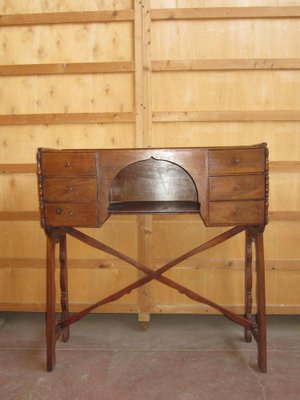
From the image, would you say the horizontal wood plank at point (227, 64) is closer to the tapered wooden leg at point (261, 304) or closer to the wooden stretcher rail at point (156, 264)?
the tapered wooden leg at point (261, 304)

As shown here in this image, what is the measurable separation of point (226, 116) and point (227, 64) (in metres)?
0.34

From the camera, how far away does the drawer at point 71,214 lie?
181cm

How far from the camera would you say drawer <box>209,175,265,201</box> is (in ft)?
5.83

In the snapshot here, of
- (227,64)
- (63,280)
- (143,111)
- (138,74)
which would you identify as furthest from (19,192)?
(227,64)

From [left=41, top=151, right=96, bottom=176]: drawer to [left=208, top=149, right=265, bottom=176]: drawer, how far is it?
0.59 meters

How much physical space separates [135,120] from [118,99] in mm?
190

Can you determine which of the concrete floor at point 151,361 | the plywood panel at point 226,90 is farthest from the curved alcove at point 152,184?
the concrete floor at point 151,361

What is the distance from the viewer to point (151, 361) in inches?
81.1

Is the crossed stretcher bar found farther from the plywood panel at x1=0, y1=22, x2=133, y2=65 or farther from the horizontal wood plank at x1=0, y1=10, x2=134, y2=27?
the horizontal wood plank at x1=0, y1=10, x2=134, y2=27

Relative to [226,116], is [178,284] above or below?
below

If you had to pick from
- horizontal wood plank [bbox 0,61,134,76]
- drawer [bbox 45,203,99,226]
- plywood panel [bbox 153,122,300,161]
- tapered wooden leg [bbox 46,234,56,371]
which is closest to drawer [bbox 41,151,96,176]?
drawer [bbox 45,203,99,226]

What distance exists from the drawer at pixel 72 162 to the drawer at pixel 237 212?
633 millimetres

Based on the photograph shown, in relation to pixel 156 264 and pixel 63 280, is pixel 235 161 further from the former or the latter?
pixel 63 280

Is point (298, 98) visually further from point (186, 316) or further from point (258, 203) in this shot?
point (186, 316)
